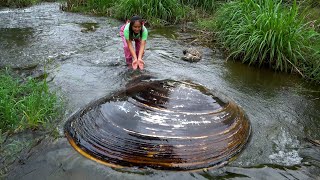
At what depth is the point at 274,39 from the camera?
536cm

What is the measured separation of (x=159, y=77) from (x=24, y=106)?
2.02 m

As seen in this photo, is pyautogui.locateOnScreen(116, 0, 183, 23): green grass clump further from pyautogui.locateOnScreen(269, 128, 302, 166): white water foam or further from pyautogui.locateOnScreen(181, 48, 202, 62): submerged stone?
pyautogui.locateOnScreen(269, 128, 302, 166): white water foam

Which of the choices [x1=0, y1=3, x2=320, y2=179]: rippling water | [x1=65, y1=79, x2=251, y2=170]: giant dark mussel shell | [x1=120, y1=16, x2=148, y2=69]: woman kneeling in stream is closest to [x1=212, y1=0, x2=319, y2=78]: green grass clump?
[x1=0, y1=3, x2=320, y2=179]: rippling water

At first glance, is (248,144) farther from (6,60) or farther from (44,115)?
(6,60)

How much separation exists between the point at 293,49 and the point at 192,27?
10.4ft

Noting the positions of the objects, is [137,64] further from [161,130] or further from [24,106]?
[161,130]

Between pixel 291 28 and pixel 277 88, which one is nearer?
pixel 277 88

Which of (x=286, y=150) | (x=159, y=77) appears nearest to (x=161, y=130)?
(x=286, y=150)

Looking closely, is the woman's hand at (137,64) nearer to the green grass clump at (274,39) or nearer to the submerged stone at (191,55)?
the submerged stone at (191,55)

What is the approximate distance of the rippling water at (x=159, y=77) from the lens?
293 cm

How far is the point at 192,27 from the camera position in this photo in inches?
320

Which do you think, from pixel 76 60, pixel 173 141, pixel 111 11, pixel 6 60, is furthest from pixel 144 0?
pixel 173 141

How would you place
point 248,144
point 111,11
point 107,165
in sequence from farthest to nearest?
point 111,11, point 248,144, point 107,165

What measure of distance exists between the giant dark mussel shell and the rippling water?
0.32ft
